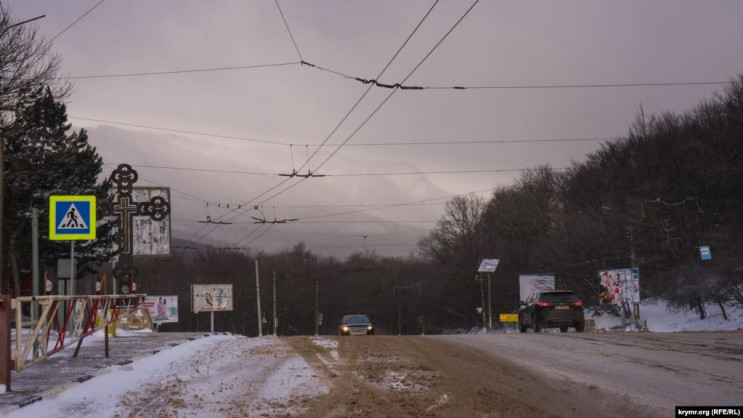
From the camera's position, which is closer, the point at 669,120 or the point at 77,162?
the point at 77,162

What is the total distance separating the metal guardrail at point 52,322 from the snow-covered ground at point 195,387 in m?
1.07

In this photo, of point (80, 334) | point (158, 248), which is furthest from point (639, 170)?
point (80, 334)

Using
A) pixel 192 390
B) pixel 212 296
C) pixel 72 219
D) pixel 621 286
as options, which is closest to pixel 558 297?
pixel 621 286

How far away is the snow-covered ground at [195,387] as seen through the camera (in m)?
8.08

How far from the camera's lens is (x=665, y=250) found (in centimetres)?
5188

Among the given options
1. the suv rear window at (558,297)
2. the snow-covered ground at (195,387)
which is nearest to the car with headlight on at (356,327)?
the suv rear window at (558,297)

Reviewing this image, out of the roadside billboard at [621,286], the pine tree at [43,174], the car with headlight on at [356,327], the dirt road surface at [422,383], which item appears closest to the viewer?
the dirt road surface at [422,383]

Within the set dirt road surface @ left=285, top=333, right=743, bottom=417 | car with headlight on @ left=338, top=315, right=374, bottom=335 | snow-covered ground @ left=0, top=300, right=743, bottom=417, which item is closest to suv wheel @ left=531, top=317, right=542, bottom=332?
car with headlight on @ left=338, top=315, right=374, bottom=335

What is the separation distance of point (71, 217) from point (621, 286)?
3471cm

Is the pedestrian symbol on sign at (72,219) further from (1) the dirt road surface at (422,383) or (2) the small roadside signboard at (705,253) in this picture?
(2) the small roadside signboard at (705,253)

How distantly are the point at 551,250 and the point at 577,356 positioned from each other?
183ft

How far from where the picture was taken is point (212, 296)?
243 ft

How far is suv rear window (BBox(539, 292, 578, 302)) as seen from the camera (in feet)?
91.9

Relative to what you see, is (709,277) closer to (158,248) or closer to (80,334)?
(158,248)
